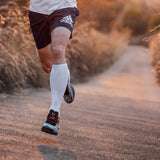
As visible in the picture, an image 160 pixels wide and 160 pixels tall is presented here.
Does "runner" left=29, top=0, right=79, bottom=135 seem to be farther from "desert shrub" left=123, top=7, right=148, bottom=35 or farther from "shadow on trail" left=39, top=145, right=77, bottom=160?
"desert shrub" left=123, top=7, right=148, bottom=35

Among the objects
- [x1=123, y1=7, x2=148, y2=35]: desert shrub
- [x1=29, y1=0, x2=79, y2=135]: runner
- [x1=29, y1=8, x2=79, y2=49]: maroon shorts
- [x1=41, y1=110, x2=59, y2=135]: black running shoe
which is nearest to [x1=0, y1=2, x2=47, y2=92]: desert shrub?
[x1=29, y1=8, x2=79, y2=49]: maroon shorts

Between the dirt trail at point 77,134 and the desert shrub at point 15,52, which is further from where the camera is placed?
the desert shrub at point 15,52

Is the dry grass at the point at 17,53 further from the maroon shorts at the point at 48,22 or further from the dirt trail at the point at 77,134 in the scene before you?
the maroon shorts at the point at 48,22

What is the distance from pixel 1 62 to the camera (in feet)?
15.8

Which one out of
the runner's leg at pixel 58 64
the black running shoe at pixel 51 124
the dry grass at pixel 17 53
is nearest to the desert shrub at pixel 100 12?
the dry grass at pixel 17 53

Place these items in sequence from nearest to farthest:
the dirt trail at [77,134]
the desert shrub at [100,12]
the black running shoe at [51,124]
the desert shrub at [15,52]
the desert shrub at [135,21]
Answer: the dirt trail at [77,134] → the black running shoe at [51,124] → the desert shrub at [15,52] → the desert shrub at [100,12] → the desert shrub at [135,21]

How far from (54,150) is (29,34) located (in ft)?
12.1

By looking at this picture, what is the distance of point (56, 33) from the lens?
8.99ft

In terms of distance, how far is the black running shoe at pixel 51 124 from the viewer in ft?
8.59

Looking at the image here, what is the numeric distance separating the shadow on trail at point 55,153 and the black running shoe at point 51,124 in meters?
0.14

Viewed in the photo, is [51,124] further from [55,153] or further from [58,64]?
[58,64]

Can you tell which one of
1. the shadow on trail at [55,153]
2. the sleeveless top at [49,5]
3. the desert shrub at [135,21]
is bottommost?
the shadow on trail at [55,153]

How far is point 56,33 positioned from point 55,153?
1.03m

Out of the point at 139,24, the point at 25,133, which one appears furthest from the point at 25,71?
the point at 139,24
